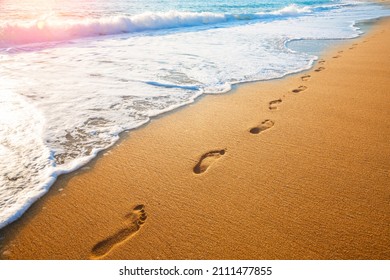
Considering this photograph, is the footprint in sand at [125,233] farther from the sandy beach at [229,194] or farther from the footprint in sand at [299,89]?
the footprint in sand at [299,89]

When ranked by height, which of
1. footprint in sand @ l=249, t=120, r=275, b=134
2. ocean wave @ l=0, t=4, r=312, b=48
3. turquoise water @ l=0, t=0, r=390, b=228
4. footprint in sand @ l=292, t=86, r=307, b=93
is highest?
ocean wave @ l=0, t=4, r=312, b=48

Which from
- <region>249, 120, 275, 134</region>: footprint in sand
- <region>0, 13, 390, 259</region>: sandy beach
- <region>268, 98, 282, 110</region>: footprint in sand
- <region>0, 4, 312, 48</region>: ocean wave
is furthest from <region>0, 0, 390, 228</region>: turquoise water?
<region>249, 120, 275, 134</region>: footprint in sand

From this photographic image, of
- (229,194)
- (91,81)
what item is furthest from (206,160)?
(91,81)

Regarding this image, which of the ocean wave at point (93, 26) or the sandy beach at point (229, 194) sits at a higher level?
the ocean wave at point (93, 26)

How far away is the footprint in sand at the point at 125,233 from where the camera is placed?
165 centimetres

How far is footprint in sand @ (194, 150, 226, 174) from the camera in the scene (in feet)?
7.66

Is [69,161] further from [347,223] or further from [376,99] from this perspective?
[376,99]

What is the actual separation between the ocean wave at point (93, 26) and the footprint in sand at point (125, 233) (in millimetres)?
8531

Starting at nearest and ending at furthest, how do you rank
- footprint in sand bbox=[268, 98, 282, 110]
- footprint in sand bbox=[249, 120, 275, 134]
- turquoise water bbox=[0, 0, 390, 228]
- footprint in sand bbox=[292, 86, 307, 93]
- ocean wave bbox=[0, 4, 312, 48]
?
turquoise water bbox=[0, 0, 390, 228], footprint in sand bbox=[249, 120, 275, 134], footprint in sand bbox=[268, 98, 282, 110], footprint in sand bbox=[292, 86, 307, 93], ocean wave bbox=[0, 4, 312, 48]

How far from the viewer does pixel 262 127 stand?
2998 mm

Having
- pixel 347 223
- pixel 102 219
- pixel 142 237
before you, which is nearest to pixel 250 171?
pixel 347 223

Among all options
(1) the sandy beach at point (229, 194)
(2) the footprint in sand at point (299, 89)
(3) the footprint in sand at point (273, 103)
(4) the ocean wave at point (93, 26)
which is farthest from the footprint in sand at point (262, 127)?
(4) the ocean wave at point (93, 26)

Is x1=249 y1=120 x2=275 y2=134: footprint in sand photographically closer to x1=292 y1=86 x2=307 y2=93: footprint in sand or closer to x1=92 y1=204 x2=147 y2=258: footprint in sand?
x1=292 y1=86 x2=307 y2=93: footprint in sand

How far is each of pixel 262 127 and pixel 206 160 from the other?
2.89 ft
